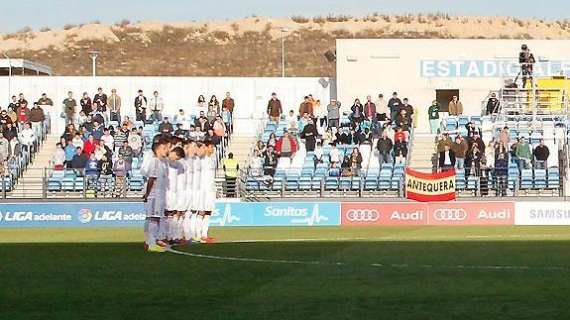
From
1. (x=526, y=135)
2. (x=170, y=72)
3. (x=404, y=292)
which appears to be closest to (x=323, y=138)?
(x=526, y=135)

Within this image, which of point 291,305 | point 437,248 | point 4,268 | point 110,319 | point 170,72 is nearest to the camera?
point 110,319

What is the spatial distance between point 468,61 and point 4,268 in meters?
35.5

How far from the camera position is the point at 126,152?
4253 cm

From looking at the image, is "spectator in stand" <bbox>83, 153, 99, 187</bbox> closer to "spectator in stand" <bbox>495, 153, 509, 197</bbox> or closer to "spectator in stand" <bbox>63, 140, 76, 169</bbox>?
"spectator in stand" <bbox>63, 140, 76, 169</bbox>

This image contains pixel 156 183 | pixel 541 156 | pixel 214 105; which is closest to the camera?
pixel 156 183

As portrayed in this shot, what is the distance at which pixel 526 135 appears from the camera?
148ft

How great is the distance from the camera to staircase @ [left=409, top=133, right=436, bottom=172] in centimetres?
4478

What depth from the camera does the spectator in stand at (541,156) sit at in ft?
139

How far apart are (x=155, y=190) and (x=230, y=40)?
84202 millimetres

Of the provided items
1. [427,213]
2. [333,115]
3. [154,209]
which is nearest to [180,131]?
[333,115]

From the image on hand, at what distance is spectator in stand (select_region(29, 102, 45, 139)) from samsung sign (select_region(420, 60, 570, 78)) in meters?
14.3

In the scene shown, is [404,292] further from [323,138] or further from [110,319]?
[323,138]

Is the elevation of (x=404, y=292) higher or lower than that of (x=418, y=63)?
lower

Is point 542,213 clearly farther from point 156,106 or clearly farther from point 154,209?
point 154,209
